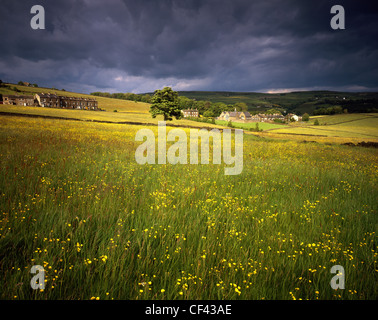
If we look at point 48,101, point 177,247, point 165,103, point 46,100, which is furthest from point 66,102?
point 177,247

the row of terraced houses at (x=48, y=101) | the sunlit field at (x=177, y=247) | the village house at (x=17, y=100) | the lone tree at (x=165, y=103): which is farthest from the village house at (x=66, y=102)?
the sunlit field at (x=177, y=247)

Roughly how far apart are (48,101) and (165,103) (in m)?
74.6

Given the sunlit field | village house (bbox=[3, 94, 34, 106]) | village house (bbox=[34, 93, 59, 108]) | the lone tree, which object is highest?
village house (bbox=[34, 93, 59, 108])

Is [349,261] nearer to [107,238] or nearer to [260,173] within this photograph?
[107,238]

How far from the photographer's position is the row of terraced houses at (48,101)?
252 feet

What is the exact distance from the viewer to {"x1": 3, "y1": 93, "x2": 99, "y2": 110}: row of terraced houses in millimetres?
76875

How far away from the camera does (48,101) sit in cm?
8862

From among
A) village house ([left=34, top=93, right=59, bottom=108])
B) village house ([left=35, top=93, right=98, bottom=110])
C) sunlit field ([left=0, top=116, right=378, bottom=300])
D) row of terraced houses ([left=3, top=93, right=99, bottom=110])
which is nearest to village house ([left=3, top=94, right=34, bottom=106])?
row of terraced houses ([left=3, top=93, right=99, bottom=110])

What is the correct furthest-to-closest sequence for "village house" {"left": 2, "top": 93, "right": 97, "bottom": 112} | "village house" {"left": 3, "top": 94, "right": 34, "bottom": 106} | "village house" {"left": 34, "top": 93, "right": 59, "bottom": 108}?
"village house" {"left": 34, "top": 93, "right": 59, "bottom": 108}
"village house" {"left": 2, "top": 93, "right": 97, "bottom": 112}
"village house" {"left": 3, "top": 94, "right": 34, "bottom": 106}

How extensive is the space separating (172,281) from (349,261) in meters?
2.87

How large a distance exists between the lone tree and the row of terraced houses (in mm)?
65462

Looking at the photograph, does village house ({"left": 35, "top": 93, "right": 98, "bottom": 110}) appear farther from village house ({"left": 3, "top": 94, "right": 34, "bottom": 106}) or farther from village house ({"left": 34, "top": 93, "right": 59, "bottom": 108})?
village house ({"left": 3, "top": 94, "right": 34, "bottom": 106})

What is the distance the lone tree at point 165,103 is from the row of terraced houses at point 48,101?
215 feet
